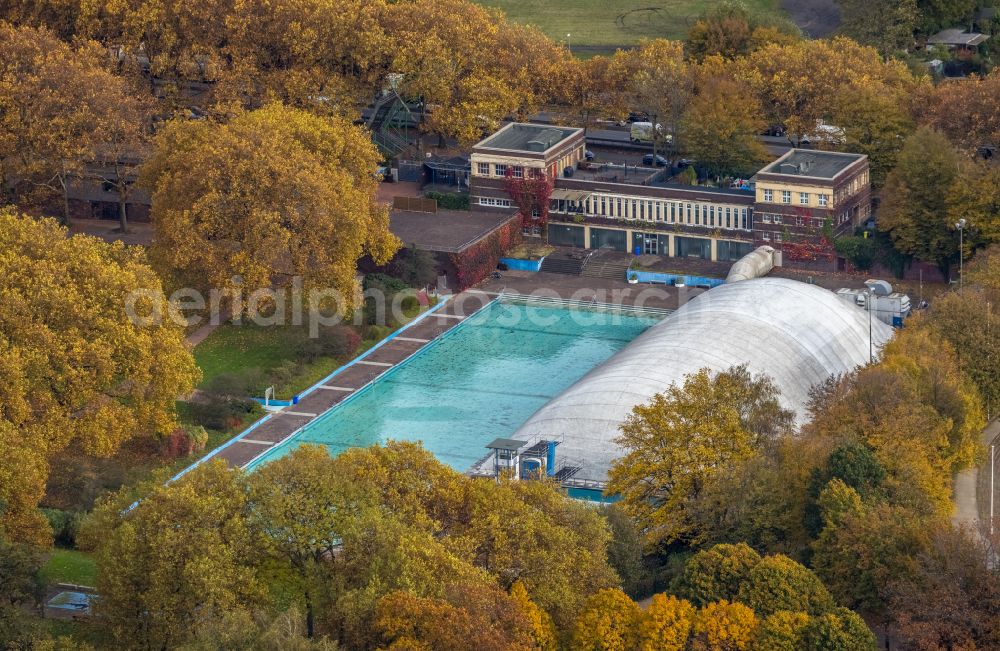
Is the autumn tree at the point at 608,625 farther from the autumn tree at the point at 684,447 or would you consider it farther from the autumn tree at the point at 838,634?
the autumn tree at the point at 684,447

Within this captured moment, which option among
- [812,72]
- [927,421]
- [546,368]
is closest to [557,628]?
[927,421]

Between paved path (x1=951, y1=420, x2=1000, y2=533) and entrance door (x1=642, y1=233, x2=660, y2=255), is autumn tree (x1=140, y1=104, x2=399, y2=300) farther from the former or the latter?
paved path (x1=951, y1=420, x2=1000, y2=533)

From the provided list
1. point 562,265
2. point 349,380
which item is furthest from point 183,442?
point 562,265

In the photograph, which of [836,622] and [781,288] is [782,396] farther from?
[836,622]

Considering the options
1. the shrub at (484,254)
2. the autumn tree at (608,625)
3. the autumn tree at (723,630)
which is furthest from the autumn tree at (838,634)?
the shrub at (484,254)

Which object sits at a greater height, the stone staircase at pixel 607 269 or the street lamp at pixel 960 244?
the street lamp at pixel 960 244
